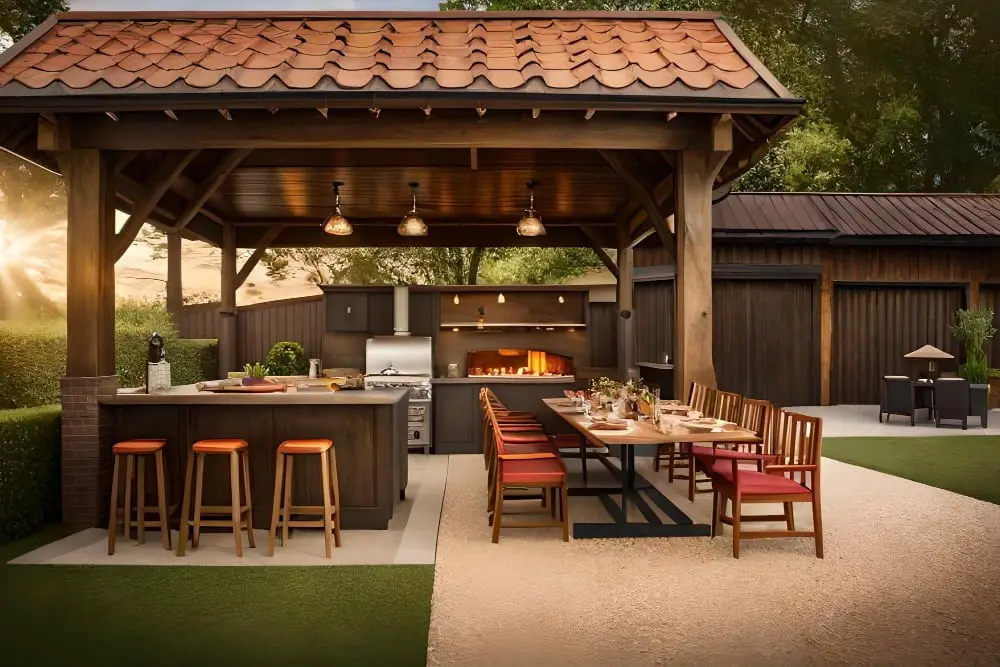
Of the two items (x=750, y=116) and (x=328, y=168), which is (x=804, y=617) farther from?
(x=328, y=168)

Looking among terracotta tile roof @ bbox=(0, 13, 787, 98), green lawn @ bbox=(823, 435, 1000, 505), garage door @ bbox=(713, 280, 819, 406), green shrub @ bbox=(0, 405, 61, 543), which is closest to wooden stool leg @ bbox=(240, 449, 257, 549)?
green shrub @ bbox=(0, 405, 61, 543)

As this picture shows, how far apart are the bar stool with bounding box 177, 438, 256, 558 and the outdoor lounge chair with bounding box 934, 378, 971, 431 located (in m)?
10.6

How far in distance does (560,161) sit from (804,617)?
529cm

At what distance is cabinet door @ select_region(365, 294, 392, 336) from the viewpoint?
35.5 ft

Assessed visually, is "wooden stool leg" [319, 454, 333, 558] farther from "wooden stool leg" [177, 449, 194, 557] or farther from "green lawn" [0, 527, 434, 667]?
"wooden stool leg" [177, 449, 194, 557]

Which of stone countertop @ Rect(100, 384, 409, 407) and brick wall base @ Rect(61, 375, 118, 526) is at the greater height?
Answer: stone countertop @ Rect(100, 384, 409, 407)

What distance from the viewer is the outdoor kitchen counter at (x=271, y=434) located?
563cm

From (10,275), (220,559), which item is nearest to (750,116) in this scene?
(220,559)

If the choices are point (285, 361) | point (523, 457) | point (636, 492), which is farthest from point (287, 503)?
point (285, 361)

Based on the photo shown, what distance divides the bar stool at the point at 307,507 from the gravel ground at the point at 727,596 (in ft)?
2.78

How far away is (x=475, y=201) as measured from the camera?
9773 mm

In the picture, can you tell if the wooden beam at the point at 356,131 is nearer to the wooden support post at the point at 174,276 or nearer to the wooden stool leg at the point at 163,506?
the wooden stool leg at the point at 163,506

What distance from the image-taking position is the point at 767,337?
528 inches

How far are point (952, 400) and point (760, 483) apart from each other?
800 centimetres
